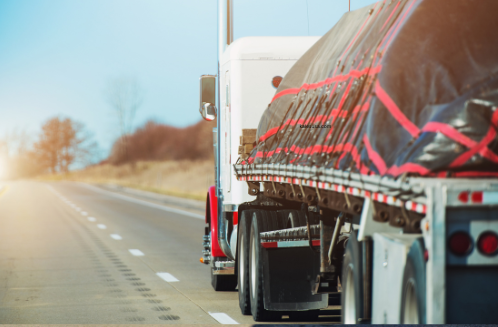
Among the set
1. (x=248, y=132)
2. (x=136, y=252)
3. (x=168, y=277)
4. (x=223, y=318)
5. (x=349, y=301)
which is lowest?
(x=136, y=252)

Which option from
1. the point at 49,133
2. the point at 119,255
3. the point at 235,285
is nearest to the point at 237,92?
the point at 235,285

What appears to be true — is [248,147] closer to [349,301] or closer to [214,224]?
[214,224]

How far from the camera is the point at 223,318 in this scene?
8.30 m

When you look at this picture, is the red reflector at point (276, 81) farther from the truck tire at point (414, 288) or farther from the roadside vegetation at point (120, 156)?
the roadside vegetation at point (120, 156)

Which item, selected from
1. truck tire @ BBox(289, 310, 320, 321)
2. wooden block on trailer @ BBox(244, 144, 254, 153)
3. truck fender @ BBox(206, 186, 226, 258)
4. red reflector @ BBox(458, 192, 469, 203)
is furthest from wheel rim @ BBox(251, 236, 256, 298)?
red reflector @ BBox(458, 192, 469, 203)

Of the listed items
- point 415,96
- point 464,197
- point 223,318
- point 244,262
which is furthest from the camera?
point 244,262

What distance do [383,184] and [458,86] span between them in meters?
0.75

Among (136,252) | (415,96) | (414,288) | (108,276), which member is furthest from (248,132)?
(136,252)

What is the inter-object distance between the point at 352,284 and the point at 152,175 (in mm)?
86075

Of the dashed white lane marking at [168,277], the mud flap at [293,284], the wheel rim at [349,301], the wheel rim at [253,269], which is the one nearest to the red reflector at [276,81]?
the wheel rim at [253,269]

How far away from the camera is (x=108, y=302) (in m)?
9.41

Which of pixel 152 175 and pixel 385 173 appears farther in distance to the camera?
pixel 152 175

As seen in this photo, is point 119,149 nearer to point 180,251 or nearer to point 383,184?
point 180,251

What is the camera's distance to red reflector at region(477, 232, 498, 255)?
3.89 metres
